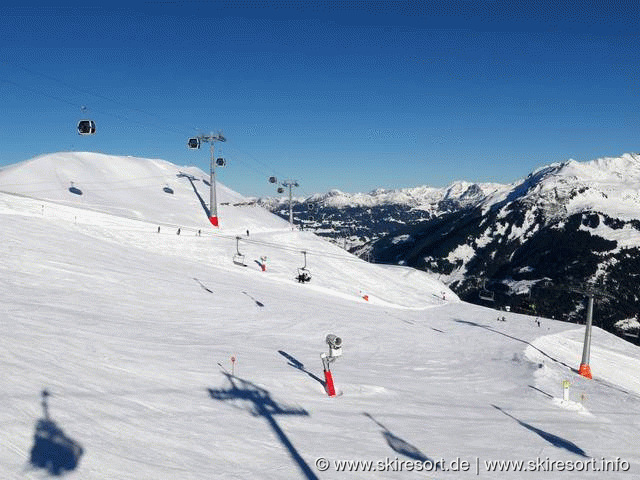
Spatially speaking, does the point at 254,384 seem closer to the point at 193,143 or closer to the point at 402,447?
the point at 402,447

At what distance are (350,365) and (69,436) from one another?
40.2ft

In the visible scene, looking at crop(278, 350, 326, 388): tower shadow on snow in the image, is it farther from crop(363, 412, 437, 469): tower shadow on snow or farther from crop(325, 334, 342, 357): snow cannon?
crop(363, 412, 437, 469): tower shadow on snow

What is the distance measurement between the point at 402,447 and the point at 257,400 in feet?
13.7

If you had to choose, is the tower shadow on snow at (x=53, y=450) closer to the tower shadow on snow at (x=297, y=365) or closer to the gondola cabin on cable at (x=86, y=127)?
the tower shadow on snow at (x=297, y=365)

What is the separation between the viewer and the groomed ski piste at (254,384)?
8.64m

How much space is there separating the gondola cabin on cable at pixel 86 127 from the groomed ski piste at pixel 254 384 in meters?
8.66

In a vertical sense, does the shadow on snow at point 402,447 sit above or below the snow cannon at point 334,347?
below

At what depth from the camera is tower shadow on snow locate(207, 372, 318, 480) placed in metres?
10.7

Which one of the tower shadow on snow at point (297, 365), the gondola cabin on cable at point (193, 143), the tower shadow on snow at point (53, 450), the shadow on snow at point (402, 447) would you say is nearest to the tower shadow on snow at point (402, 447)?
the shadow on snow at point (402, 447)

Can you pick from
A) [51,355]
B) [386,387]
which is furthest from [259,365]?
[51,355]

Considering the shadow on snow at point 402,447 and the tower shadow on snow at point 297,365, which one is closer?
the shadow on snow at point 402,447

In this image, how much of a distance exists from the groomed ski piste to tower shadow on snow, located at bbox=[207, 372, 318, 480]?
7cm

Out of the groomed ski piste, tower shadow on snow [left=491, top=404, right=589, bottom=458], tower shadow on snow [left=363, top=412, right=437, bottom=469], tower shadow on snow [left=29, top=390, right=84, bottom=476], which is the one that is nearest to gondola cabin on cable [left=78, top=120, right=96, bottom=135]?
the groomed ski piste

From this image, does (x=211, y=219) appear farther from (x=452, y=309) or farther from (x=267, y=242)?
(x=452, y=309)
